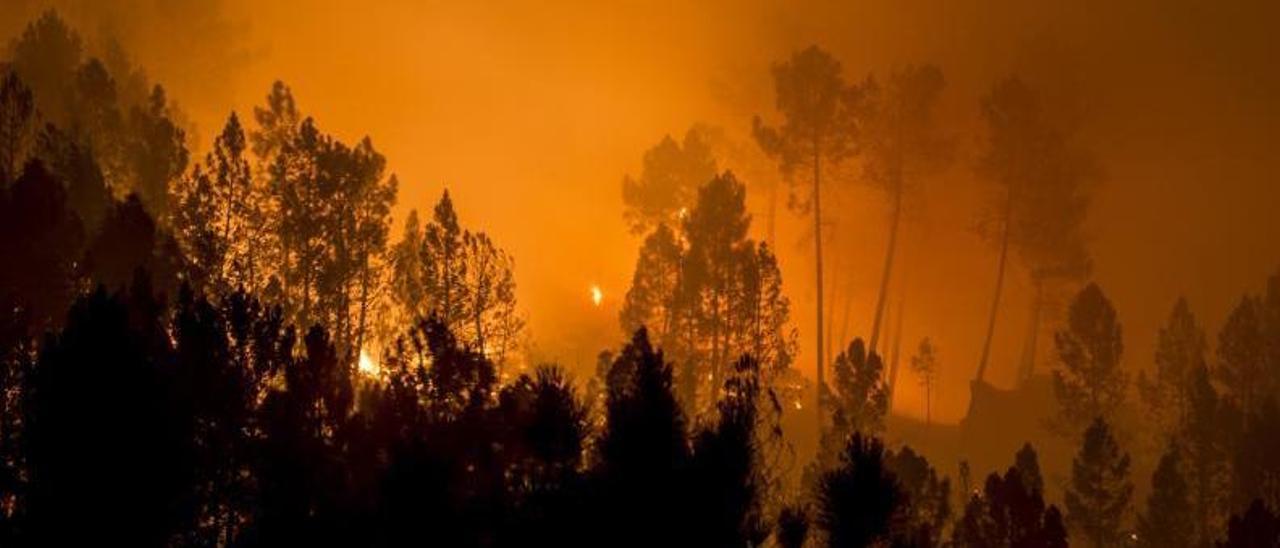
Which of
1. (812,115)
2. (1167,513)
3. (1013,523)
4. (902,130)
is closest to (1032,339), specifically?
(902,130)

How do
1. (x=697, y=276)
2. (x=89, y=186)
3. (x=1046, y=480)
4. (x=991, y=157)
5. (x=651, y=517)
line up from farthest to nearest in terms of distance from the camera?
(x=991, y=157), (x=1046, y=480), (x=697, y=276), (x=89, y=186), (x=651, y=517)

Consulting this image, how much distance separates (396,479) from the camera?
15094 millimetres

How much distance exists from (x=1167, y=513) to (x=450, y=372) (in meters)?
23.6

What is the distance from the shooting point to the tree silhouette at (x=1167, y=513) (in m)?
31.0

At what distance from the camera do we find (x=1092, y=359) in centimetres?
3953

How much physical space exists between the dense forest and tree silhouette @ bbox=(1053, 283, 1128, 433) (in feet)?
0.41

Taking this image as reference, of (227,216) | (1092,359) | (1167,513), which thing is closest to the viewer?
(227,216)

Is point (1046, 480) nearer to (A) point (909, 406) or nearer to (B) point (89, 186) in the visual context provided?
(A) point (909, 406)

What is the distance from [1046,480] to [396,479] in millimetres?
39170

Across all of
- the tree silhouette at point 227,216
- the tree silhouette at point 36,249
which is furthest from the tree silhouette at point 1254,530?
the tree silhouette at point 36,249

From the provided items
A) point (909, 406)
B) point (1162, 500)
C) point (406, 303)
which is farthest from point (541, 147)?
point (1162, 500)

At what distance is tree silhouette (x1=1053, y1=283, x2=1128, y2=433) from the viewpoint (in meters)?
39.3

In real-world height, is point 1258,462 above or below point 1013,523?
above

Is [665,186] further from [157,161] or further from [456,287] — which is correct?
[157,161]
